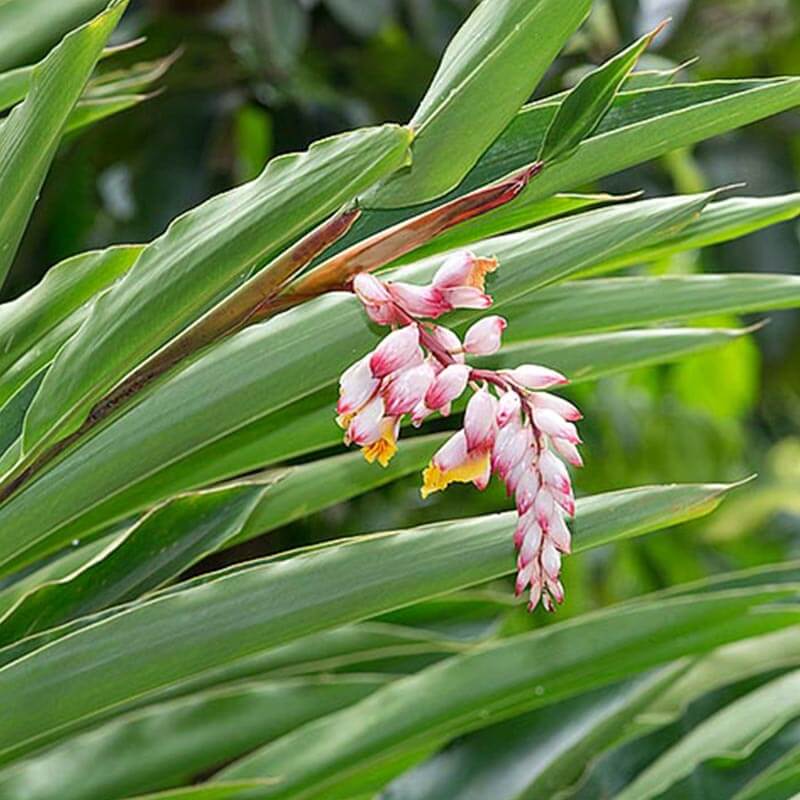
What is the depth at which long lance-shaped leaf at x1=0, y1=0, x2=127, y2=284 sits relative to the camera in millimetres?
385

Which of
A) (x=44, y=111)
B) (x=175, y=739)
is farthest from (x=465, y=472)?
(x=175, y=739)

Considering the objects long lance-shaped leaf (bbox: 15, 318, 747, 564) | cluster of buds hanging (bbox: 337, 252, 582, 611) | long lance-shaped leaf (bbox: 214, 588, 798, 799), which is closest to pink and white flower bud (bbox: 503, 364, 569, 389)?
cluster of buds hanging (bbox: 337, 252, 582, 611)

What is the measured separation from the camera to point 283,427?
0.53 m

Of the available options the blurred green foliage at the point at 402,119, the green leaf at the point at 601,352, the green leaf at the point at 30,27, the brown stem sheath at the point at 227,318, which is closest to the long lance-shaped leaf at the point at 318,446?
the green leaf at the point at 601,352

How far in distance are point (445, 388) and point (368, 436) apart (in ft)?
0.08

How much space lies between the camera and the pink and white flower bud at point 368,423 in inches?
13.8

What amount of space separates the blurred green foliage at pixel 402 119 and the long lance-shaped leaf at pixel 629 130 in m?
0.67

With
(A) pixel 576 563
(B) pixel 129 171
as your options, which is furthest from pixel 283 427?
(B) pixel 129 171

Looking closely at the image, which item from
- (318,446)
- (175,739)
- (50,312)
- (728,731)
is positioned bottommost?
(728,731)

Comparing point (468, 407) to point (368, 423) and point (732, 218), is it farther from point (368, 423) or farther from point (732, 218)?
point (732, 218)

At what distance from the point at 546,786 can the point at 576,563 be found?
2.13 feet

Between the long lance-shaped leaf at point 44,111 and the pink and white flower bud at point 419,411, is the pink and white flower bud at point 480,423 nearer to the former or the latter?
the pink and white flower bud at point 419,411

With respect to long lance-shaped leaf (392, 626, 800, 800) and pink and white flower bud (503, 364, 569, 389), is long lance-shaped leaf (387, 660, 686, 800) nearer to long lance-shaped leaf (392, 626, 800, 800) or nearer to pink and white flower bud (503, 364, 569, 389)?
long lance-shaped leaf (392, 626, 800, 800)

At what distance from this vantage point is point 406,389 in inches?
13.6
